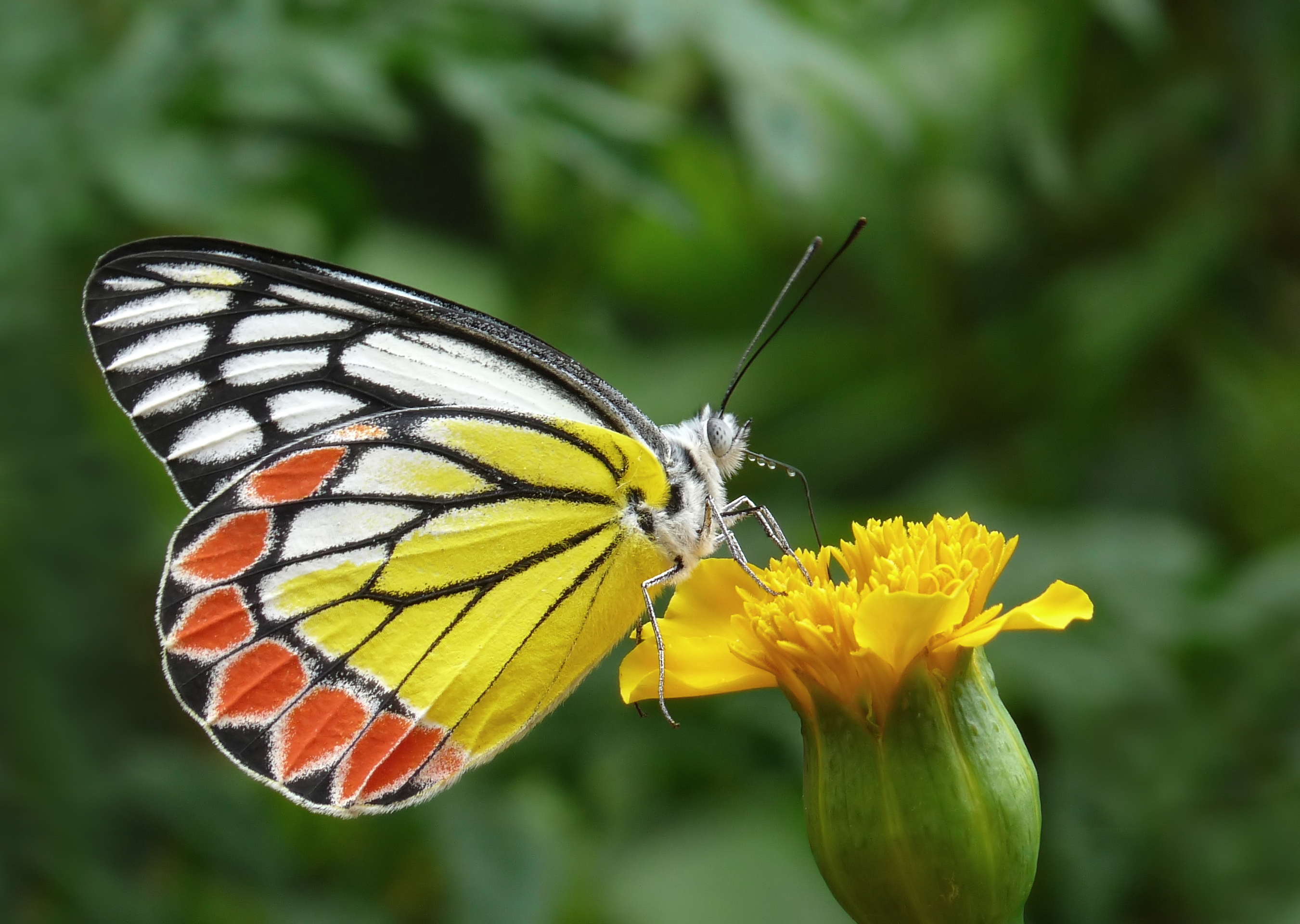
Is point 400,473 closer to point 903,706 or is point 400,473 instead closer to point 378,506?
point 378,506

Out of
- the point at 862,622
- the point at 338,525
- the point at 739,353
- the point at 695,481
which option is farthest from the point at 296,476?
the point at 739,353

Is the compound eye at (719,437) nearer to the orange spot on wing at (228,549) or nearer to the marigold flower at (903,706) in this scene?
the marigold flower at (903,706)

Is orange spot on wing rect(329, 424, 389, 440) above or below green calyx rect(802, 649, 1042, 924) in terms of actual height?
above

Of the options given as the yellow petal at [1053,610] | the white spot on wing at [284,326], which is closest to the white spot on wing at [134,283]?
the white spot on wing at [284,326]

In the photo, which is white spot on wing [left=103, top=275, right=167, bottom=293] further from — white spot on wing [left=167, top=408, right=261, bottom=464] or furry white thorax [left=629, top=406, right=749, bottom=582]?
furry white thorax [left=629, top=406, right=749, bottom=582]

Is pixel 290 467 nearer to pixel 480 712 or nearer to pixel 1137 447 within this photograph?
pixel 480 712

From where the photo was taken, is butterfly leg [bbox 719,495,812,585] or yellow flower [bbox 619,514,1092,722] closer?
yellow flower [bbox 619,514,1092,722]

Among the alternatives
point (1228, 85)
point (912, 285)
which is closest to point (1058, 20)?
point (1228, 85)

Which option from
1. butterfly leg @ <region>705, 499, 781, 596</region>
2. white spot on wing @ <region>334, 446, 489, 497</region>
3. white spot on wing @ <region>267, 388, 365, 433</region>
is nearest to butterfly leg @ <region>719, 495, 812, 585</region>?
butterfly leg @ <region>705, 499, 781, 596</region>
